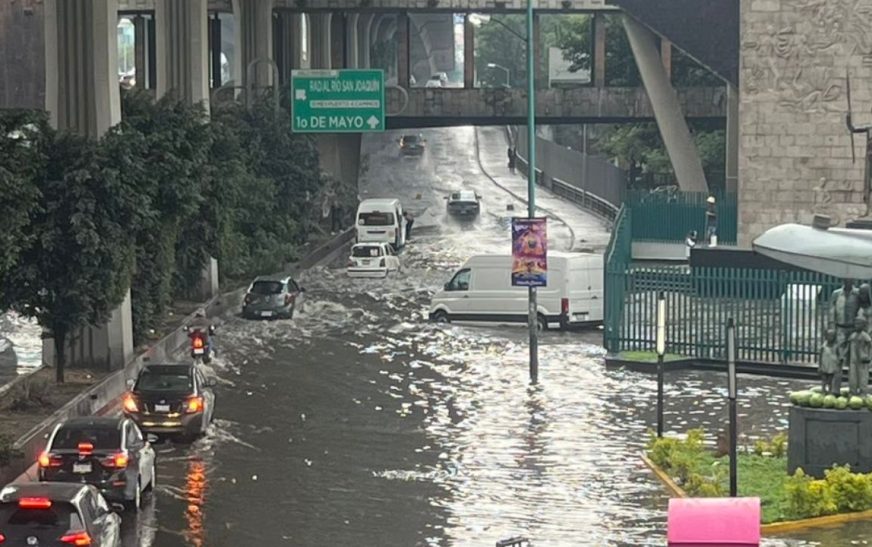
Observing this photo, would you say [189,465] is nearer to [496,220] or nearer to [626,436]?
[626,436]

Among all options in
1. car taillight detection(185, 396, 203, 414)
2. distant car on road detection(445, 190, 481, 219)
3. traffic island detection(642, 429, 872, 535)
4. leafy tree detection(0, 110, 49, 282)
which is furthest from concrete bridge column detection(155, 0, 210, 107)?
distant car on road detection(445, 190, 481, 219)

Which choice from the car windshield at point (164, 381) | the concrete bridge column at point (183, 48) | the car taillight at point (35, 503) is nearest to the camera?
the car taillight at point (35, 503)

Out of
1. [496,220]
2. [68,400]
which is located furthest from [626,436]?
[496,220]

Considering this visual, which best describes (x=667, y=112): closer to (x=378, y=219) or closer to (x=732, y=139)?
Answer: (x=732, y=139)

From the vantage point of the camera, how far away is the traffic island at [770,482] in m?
23.5

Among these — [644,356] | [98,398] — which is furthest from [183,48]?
[98,398]

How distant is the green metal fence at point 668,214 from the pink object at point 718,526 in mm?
49835

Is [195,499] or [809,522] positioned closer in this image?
[809,522]

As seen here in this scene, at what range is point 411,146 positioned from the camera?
125625 millimetres

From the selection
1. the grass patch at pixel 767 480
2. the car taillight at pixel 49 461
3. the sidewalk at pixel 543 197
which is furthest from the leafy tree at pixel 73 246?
the sidewalk at pixel 543 197

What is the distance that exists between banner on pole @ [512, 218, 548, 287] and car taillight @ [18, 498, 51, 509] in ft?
64.7

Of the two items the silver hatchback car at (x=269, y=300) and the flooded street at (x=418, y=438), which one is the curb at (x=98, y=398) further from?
the flooded street at (x=418, y=438)

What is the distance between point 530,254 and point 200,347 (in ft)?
25.3

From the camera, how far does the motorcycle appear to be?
134 ft
